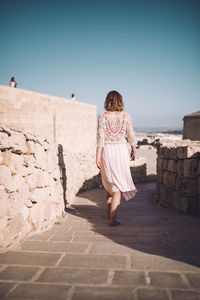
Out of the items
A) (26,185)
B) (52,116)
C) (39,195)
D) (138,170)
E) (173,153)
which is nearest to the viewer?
(26,185)

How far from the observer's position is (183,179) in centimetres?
431

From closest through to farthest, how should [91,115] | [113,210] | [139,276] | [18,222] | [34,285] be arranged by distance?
[34,285] < [139,276] < [18,222] < [113,210] < [91,115]

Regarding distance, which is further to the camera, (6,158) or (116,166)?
(116,166)

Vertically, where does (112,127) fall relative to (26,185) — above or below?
above

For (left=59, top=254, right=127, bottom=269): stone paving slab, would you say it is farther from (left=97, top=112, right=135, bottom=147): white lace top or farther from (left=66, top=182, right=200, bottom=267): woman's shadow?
(left=97, top=112, right=135, bottom=147): white lace top

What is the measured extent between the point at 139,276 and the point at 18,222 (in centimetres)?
149

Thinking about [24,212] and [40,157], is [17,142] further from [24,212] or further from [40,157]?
[24,212]

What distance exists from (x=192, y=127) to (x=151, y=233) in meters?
21.0

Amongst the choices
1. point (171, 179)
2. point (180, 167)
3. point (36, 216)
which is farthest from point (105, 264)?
point (171, 179)

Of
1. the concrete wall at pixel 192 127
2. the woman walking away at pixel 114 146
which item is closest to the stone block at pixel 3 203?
the woman walking away at pixel 114 146

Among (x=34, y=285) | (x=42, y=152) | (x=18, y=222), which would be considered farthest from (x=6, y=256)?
(x=42, y=152)

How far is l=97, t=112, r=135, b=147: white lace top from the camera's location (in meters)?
3.29

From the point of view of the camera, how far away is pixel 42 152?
129 inches

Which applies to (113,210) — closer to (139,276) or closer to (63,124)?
(139,276)
